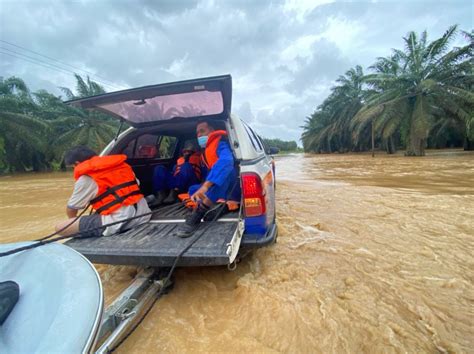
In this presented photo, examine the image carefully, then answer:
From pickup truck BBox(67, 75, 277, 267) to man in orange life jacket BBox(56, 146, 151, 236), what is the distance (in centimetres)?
16

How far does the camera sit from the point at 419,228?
3.30 m

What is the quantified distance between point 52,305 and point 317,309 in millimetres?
1635

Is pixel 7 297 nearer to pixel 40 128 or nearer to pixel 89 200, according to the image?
pixel 89 200

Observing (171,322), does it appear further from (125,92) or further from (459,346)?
(125,92)

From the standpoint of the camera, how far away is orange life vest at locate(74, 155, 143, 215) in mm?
2238

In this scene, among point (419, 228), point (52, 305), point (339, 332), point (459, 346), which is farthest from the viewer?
point (419, 228)

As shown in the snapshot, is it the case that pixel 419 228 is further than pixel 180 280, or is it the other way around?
pixel 419 228

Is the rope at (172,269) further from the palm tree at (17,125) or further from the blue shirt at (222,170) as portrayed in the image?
the palm tree at (17,125)

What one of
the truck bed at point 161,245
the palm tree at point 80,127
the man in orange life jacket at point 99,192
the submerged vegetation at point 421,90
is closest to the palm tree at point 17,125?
the palm tree at point 80,127

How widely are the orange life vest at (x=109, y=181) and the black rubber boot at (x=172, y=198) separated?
41.7 inches

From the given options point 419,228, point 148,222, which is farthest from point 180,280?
point 419,228

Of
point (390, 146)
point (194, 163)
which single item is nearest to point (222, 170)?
point (194, 163)

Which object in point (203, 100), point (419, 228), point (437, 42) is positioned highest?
point (437, 42)

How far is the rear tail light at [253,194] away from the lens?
2.16 metres
